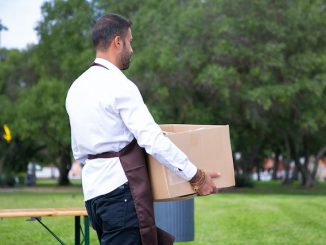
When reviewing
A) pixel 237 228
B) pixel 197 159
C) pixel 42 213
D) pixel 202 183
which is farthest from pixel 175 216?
pixel 202 183

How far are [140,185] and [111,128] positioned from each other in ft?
1.10

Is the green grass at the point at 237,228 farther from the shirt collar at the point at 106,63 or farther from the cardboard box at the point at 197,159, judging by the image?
the shirt collar at the point at 106,63

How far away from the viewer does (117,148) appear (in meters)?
4.09

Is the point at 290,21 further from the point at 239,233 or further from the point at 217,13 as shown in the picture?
the point at 239,233

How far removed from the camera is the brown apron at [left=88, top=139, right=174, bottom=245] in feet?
13.3

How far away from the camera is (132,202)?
13.3 ft

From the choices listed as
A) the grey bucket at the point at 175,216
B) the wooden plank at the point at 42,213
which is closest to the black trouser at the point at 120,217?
the wooden plank at the point at 42,213

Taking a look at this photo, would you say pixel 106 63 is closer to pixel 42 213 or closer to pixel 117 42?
pixel 117 42

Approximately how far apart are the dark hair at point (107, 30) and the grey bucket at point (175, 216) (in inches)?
255

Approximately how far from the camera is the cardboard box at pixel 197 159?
13.6 ft

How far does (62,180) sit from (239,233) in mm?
44730

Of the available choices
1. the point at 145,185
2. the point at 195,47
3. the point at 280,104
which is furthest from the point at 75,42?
the point at 145,185

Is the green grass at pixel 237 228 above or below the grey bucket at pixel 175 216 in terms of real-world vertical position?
below

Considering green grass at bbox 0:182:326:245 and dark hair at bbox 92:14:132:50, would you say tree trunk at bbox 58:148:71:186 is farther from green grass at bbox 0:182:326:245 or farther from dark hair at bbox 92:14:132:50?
dark hair at bbox 92:14:132:50
